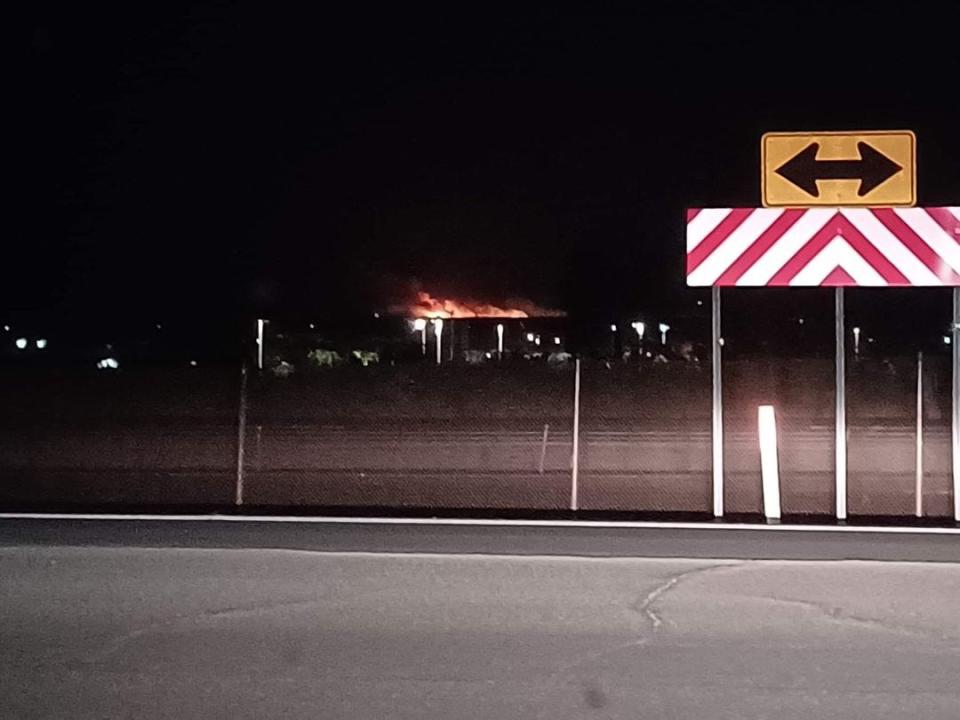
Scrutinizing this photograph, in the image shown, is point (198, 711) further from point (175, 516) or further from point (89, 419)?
Answer: point (89, 419)

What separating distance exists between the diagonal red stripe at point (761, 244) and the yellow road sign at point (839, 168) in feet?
0.61

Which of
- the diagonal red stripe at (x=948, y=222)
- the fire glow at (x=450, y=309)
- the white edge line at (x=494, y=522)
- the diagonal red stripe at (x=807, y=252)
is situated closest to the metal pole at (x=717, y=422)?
the white edge line at (x=494, y=522)

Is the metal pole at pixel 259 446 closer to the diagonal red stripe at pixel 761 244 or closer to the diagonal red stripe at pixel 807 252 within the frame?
the diagonal red stripe at pixel 761 244

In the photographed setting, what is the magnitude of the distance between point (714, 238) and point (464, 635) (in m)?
6.50

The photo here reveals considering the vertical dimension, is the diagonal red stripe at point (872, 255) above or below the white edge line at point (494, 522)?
above

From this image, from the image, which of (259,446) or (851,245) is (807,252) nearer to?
(851,245)

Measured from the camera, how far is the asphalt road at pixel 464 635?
7734 mm

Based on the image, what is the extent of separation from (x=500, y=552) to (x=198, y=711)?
4.99 meters

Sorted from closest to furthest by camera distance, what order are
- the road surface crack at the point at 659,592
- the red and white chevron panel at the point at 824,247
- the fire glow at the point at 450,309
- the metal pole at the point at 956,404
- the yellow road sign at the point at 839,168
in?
the road surface crack at the point at 659,592 < the yellow road sign at the point at 839,168 < the red and white chevron panel at the point at 824,247 < the metal pole at the point at 956,404 < the fire glow at the point at 450,309

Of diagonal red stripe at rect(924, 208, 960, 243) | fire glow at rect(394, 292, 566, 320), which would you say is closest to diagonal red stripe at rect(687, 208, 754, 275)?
diagonal red stripe at rect(924, 208, 960, 243)

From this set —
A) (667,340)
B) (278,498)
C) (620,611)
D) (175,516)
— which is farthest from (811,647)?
(667,340)

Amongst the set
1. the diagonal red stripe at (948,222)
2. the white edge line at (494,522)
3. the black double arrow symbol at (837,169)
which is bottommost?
the white edge line at (494,522)

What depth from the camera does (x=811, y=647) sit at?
8906 mm

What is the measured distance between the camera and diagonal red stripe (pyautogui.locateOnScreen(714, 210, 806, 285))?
567 inches
